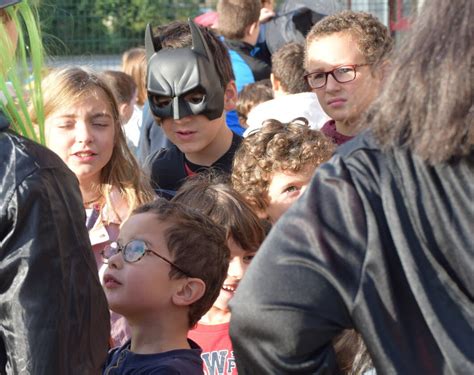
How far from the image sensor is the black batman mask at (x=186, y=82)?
12.6 feet

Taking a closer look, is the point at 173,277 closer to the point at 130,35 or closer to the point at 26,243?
the point at 26,243

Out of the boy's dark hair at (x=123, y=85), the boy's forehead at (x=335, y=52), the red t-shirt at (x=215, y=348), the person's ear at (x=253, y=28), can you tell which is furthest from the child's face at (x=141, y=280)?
the person's ear at (x=253, y=28)

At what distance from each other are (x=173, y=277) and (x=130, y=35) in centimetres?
967

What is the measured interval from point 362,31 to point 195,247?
5.49 ft

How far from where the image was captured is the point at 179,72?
151 inches

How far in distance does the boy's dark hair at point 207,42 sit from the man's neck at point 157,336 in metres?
1.53

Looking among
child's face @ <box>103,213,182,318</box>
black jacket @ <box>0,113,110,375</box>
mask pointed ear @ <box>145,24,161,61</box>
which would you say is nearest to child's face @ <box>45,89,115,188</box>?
mask pointed ear @ <box>145,24,161,61</box>

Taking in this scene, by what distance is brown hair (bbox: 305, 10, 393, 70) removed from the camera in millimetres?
4012

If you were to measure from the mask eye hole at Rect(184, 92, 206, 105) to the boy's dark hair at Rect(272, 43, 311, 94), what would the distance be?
73.5 inches

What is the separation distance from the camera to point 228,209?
10.8 feet

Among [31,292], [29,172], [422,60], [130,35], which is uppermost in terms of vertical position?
[422,60]

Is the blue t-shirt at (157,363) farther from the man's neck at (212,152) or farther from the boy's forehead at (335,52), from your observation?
the boy's forehead at (335,52)

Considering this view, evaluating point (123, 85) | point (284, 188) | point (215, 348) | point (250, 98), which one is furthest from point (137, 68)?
point (215, 348)

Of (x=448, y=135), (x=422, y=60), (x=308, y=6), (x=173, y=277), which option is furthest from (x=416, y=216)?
(x=308, y=6)
